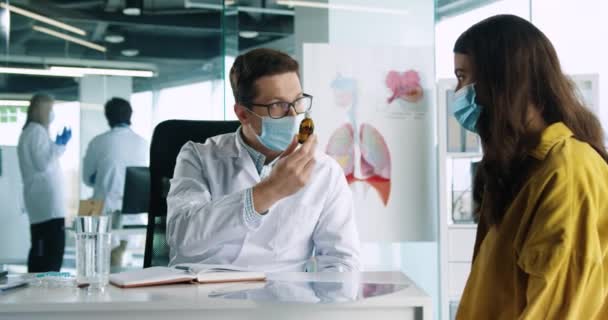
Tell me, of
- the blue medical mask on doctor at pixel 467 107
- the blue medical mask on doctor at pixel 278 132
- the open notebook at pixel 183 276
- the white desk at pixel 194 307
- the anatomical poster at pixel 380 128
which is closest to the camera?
the white desk at pixel 194 307

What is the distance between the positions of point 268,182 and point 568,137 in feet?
2.31

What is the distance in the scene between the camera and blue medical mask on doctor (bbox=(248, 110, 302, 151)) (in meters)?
2.12

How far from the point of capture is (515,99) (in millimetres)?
1571

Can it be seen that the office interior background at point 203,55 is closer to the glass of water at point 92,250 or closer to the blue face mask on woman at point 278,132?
the blue face mask on woman at point 278,132

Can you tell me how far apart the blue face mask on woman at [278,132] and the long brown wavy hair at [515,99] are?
0.64 metres

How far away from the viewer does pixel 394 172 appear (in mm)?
3951

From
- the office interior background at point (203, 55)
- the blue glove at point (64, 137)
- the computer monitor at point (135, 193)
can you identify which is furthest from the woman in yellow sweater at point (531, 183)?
the blue glove at point (64, 137)

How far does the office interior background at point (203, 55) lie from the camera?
13.1ft

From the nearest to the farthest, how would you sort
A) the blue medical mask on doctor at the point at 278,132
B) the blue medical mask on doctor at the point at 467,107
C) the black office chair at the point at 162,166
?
the blue medical mask on doctor at the point at 467,107 < the blue medical mask on doctor at the point at 278,132 < the black office chair at the point at 162,166

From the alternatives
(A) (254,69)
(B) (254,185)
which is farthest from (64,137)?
(B) (254,185)

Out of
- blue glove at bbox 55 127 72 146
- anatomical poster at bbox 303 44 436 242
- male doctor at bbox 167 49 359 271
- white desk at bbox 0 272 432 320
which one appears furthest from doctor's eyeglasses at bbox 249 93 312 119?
blue glove at bbox 55 127 72 146

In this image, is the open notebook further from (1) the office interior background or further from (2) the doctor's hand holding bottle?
(1) the office interior background

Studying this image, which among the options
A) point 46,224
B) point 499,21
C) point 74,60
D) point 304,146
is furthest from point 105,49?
point 499,21

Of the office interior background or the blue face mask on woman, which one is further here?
the office interior background
